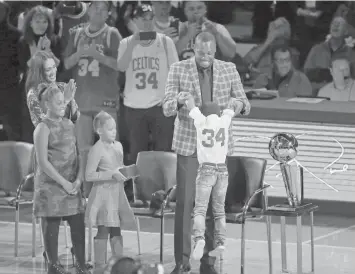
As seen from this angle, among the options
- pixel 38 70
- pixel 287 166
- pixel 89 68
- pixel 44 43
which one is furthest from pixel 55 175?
pixel 44 43

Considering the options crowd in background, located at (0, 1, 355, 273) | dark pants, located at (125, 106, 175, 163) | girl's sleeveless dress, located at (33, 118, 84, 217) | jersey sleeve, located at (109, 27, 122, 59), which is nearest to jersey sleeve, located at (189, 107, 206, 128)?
girl's sleeveless dress, located at (33, 118, 84, 217)

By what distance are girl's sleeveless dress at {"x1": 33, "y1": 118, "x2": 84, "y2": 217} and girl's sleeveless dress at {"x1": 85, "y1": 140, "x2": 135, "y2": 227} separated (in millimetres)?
108

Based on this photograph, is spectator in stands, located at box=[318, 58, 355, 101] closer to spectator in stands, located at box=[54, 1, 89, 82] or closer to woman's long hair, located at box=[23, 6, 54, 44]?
Result: spectator in stands, located at box=[54, 1, 89, 82]

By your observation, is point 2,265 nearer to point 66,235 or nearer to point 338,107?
point 66,235

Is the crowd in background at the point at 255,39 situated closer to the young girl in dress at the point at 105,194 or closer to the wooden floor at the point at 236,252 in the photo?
the wooden floor at the point at 236,252

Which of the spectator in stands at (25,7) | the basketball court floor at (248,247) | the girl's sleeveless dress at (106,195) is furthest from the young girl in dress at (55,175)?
the spectator in stands at (25,7)

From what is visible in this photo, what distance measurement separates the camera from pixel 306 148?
420 inches

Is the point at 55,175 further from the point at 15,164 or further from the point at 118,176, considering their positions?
the point at 15,164

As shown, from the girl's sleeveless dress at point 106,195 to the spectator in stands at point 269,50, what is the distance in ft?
12.0

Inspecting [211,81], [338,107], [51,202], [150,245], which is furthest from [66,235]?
[338,107]

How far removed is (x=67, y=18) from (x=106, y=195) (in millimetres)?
3933

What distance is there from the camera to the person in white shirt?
7.58 meters

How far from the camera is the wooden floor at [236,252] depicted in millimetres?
8461

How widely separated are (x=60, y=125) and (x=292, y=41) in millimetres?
4344
